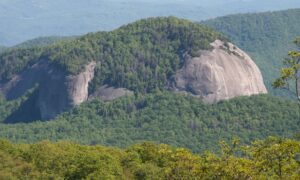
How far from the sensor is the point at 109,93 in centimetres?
14188

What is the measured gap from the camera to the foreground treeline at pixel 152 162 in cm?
3106

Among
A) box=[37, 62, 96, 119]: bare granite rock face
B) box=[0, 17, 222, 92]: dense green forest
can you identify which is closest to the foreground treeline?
box=[37, 62, 96, 119]: bare granite rock face

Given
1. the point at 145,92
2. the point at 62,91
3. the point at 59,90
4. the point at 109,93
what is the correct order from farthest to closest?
the point at 109,93, the point at 145,92, the point at 59,90, the point at 62,91

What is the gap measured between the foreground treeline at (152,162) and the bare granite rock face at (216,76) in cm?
6443

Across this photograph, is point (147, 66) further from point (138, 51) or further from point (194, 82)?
point (194, 82)

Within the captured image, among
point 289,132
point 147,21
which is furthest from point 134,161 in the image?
point 147,21

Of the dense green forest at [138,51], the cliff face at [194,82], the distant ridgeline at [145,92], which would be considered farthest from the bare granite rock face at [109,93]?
the dense green forest at [138,51]

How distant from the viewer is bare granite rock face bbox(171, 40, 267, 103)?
134 metres

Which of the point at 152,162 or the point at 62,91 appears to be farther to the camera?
the point at 62,91

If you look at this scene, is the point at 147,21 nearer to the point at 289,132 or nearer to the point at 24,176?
the point at 289,132

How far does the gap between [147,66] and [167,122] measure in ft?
72.7

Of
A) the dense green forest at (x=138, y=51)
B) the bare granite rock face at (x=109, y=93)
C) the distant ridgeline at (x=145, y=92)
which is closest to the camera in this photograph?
the distant ridgeline at (x=145, y=92)

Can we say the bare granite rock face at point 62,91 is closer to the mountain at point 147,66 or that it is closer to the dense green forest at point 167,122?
the mountain at point 147,66

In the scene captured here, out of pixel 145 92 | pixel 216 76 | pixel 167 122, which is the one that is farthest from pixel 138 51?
pixel 167 122
